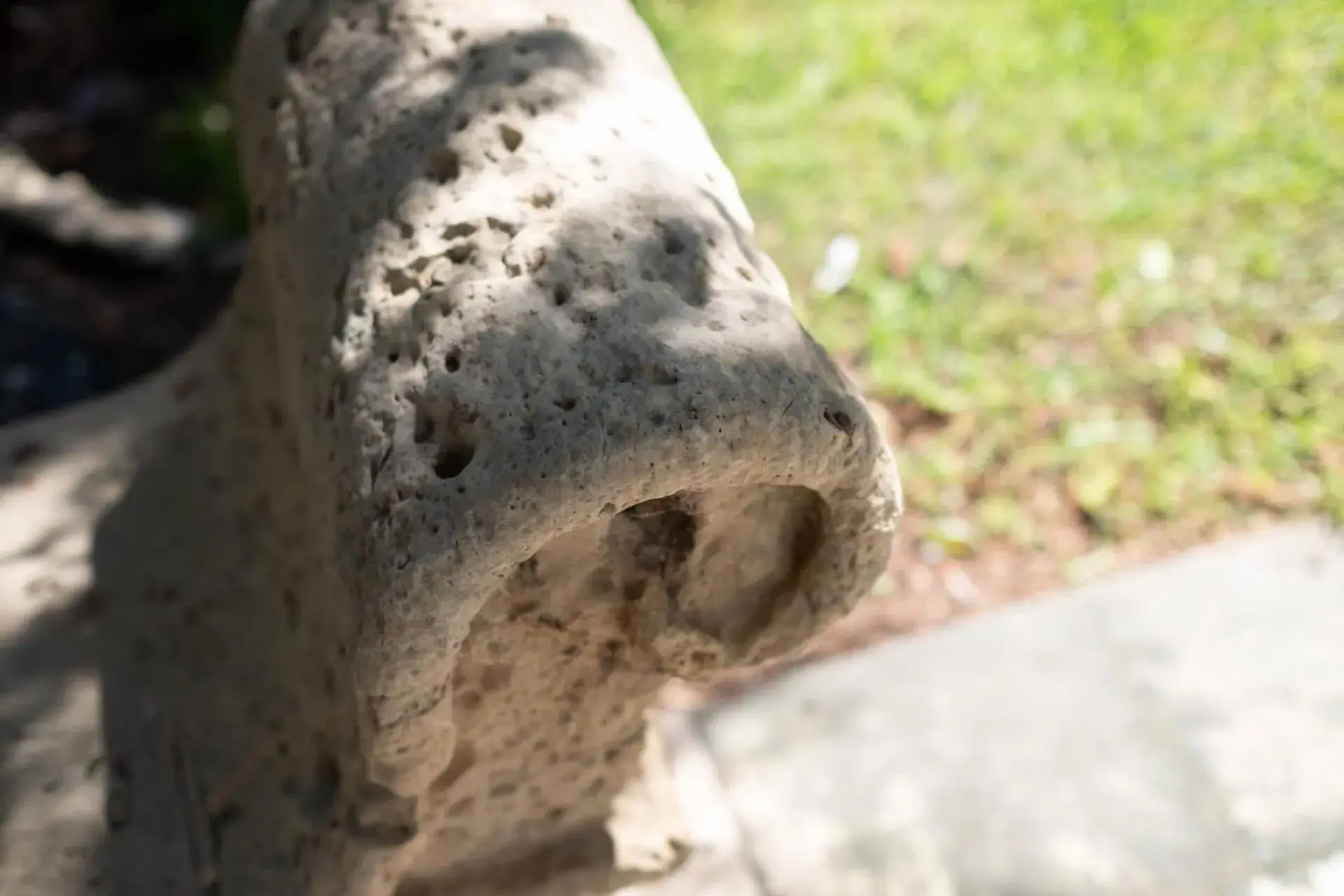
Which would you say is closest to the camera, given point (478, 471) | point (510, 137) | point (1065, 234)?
point (478, 471)

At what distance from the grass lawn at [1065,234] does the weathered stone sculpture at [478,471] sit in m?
1.59

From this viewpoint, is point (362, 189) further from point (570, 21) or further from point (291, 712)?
point (291, 712)

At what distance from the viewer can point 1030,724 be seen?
2.62 metres

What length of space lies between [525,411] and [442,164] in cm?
46

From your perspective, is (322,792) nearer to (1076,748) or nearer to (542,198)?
(542,198)

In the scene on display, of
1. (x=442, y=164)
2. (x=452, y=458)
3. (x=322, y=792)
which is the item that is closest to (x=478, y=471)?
(x=452, y=458)

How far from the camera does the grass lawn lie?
3.08m

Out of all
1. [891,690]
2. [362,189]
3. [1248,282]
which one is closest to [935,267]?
[1248,282]

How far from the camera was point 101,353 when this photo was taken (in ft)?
11.4

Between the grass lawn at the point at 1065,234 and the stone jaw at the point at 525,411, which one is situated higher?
the stone jaw at the point at 525,411

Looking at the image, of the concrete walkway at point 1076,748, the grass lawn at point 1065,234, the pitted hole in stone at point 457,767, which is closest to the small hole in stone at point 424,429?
the pitted hole in stone at point 457,767

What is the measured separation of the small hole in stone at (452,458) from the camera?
1219 mm

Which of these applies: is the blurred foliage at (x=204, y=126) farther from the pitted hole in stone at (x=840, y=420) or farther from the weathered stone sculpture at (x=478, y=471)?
the pitted hole in stone at (x=840, y=420)

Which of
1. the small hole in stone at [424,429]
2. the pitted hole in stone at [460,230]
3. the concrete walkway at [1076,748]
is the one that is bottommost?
the concrete walkway at [1076,748]
